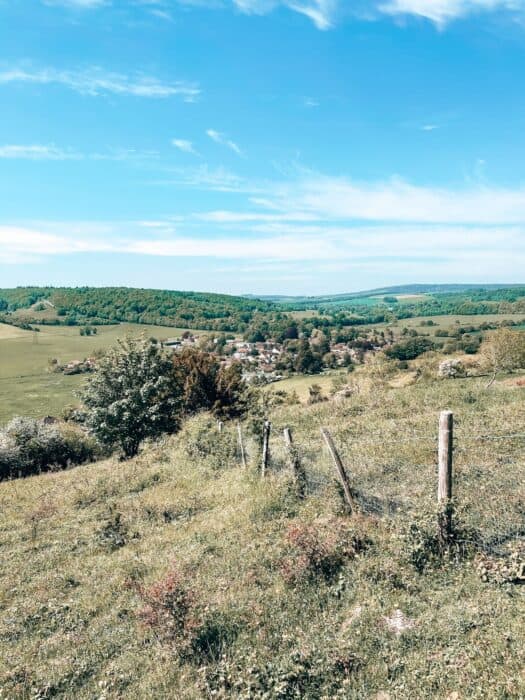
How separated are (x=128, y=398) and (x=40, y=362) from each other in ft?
379

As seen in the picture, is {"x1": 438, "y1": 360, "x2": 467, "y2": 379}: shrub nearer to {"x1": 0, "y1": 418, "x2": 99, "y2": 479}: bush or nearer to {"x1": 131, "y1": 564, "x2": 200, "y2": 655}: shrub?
{"x1": 0, "y1": 418, "x2": 99, "y2": 479}: bush

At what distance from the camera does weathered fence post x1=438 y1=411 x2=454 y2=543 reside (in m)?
6.86

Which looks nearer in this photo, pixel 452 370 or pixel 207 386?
pixel 207 386

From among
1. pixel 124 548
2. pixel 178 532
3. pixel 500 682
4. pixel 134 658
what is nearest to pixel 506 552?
pixel 500 682

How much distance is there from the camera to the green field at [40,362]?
88.2 metres

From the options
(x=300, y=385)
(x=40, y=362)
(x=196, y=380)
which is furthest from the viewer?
(x=40, y=362)

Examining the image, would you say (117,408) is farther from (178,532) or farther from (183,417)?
(178,532)

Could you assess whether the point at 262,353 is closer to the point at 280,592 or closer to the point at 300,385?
the point at 300,385

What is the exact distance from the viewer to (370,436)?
15.2 meters

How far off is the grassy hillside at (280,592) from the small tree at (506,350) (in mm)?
30180

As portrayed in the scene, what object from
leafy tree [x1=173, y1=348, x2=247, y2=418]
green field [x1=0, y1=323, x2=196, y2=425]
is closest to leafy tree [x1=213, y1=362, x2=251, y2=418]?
leafy tree [x1=173, y1=348, x2=247, y2=418]

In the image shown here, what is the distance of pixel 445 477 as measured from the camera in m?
7.00

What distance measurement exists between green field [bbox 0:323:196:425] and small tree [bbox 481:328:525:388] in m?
46.0

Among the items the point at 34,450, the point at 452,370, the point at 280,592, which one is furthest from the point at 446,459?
the point at 452,370
